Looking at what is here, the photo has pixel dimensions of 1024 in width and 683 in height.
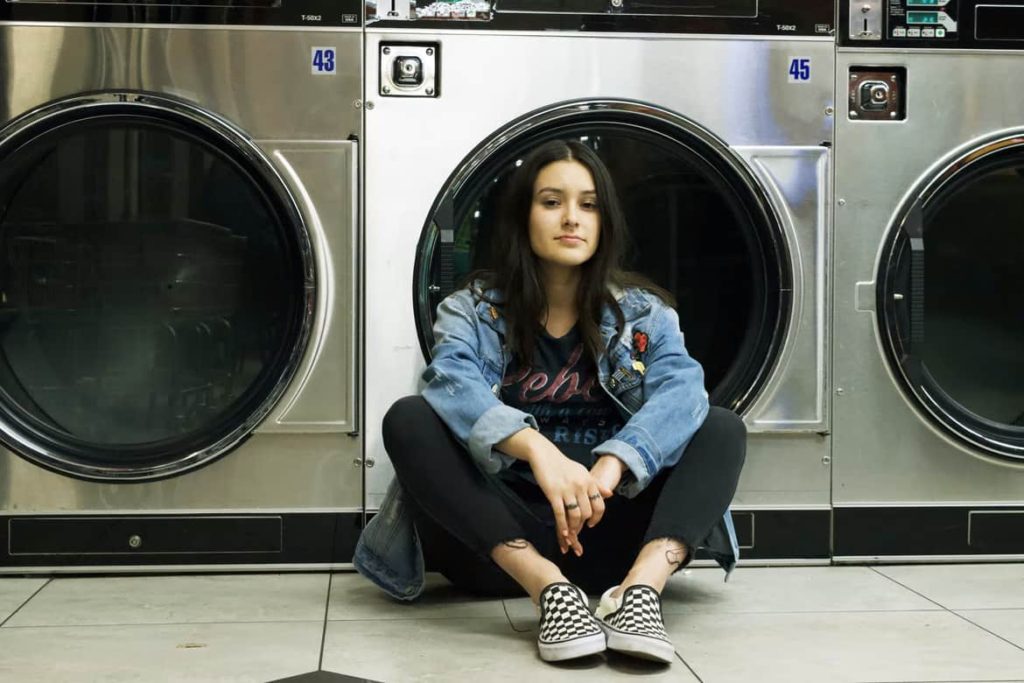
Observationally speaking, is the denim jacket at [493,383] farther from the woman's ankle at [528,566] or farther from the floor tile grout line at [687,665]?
the floor tile grout line at [687,665]

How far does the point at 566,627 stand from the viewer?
1.65m

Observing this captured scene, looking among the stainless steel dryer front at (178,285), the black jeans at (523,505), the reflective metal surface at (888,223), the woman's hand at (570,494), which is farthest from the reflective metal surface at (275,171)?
the reflective metal surface at (888,223)

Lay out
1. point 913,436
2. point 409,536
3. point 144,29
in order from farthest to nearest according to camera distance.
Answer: point 913,436
point 144,29
point 409,536

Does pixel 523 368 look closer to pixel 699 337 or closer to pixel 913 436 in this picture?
pixel 699 337

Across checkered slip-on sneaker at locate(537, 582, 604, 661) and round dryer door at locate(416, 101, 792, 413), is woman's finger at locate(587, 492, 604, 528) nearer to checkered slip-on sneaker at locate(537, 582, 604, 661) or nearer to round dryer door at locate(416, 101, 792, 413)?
checkered slip-on sneaker at locate(537, 582, 604, 661)

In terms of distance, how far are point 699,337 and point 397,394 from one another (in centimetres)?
59

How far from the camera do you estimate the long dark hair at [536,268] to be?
200 centimetres

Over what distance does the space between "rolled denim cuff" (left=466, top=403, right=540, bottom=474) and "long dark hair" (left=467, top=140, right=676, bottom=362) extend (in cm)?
21

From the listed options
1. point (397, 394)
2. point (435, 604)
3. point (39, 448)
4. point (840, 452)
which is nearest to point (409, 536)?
point (435, 604)

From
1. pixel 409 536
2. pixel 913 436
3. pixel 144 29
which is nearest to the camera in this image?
pixel 409 536

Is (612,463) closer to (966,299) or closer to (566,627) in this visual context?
(566,627)

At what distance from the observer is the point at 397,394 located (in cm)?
217

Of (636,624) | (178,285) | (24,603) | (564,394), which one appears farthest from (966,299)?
(24,603)

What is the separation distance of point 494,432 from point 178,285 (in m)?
0.73
